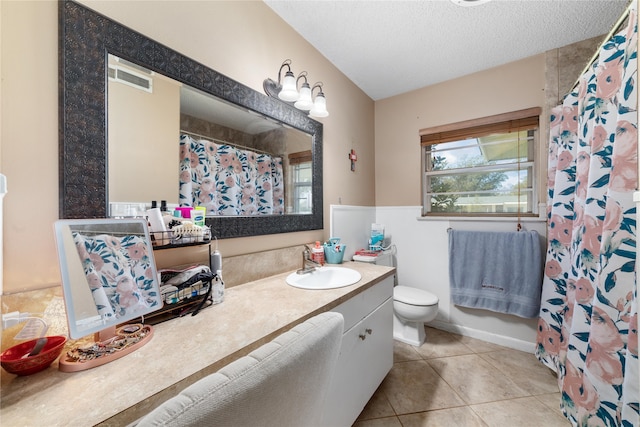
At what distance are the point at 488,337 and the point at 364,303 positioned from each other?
1.61 m

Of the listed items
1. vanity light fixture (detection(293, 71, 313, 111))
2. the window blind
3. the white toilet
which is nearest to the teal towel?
the white toilet

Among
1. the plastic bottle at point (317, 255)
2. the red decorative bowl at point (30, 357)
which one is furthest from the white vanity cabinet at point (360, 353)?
the red decorative bowl at point (30, 357)

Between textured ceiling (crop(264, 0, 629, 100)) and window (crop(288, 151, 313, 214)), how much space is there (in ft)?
2.34

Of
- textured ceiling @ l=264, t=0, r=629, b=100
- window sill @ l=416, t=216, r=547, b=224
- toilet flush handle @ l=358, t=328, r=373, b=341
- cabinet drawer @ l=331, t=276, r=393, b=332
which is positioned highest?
textured ceiling @ l=264, t=0, r=629, b=100

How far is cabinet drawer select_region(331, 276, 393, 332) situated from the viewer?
3.74 feet

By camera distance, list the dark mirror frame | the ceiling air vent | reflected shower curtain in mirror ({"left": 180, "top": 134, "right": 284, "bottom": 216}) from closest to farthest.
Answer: the dark mirror frame < the ceiling air vent < reflected shower curtain in mirror ({"left": 180, "top": 134, "right": 284, "bottom": 216})

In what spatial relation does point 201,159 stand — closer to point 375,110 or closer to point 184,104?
point 184,104

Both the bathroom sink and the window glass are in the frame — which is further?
the window glass

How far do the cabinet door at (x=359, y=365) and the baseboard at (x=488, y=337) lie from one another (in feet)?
3.36

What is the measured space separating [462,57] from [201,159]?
2143 millimetres

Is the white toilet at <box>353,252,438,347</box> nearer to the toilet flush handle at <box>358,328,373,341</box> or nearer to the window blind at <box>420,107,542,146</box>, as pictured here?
the toilet flush handle at <box>358,328,373,341</box>

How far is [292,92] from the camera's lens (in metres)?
1.45

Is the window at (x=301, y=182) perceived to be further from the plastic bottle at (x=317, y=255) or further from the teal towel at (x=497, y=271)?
the teal towel at (x=497, y=271)

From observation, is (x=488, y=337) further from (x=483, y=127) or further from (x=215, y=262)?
(x=215, y=262)
